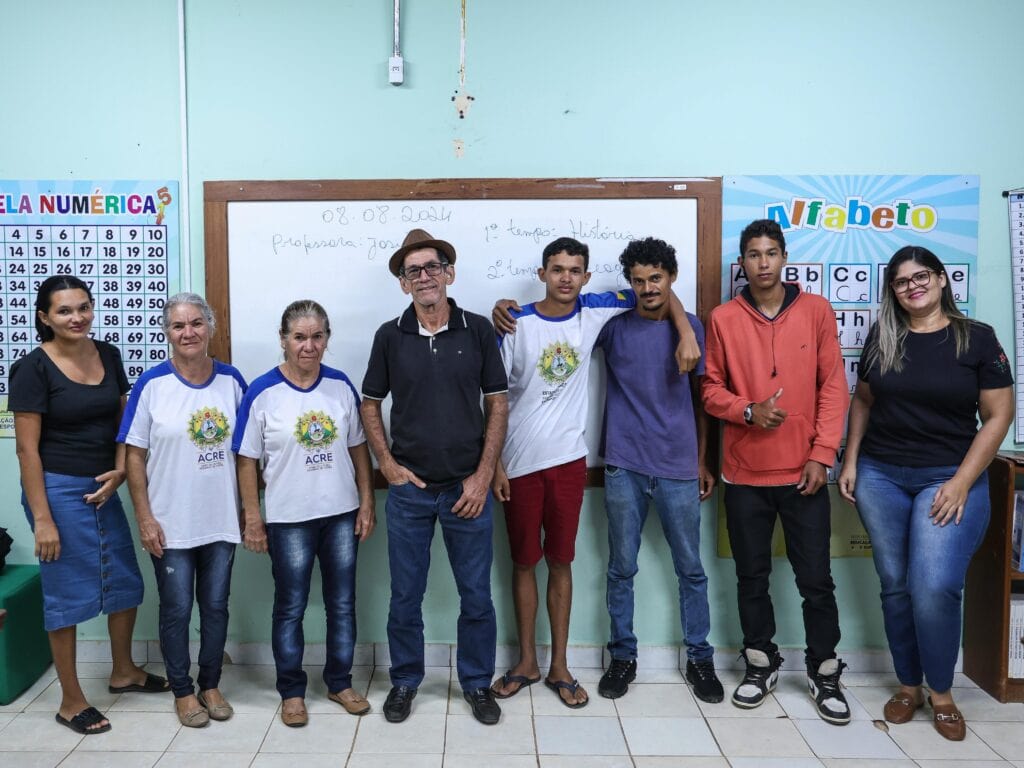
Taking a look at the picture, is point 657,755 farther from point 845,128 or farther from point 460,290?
point 845,128

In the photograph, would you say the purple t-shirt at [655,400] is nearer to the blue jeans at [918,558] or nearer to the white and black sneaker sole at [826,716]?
the blue jeans at [918,558]

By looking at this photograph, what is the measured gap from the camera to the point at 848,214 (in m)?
2.78

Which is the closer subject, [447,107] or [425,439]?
[425,439]

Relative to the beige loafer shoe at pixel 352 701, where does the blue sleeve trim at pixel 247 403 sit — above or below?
above

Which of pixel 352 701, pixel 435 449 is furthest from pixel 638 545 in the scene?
pixel 352 701

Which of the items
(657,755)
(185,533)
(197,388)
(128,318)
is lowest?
(657,755)

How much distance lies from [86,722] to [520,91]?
2630 millimetres

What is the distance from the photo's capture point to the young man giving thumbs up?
2471mm

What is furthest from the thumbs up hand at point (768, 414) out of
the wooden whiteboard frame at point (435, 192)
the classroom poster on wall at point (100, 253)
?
the classroom poster on wall at point (100, 253)

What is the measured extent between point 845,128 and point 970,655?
2.04 meters

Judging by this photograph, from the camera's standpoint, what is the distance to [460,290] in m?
2.78

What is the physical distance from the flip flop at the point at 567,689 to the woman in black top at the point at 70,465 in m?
1.49

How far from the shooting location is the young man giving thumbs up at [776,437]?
8.11ft

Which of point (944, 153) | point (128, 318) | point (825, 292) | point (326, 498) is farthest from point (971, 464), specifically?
point (128, 318)
